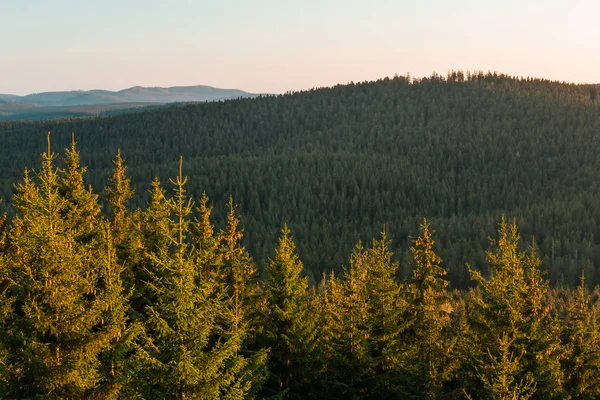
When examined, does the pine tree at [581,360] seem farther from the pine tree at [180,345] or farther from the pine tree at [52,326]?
the pine tree at [52,326]

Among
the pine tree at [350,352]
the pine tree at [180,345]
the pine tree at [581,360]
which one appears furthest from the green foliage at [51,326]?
the pine tree at [581,360]

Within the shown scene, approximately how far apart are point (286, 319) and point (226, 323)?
12.9 feet

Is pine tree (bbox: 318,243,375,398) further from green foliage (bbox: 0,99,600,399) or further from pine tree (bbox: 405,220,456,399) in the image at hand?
pine tree (bbox: 405,220,456,399)

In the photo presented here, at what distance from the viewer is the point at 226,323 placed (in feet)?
79.8

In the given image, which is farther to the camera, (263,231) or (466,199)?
(466,199)

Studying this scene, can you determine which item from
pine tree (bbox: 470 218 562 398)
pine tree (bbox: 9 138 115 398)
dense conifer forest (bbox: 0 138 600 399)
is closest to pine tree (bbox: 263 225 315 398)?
dense conifer forest (bbox: 0 138 600 399)

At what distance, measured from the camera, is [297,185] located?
170 meters

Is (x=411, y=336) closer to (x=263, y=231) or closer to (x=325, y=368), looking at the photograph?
(x=325, y=368)

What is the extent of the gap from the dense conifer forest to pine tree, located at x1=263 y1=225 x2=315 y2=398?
76 millimetres

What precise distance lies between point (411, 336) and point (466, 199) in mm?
149641

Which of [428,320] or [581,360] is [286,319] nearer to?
[428,320]

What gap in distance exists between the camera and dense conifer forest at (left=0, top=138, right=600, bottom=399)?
15039 mm

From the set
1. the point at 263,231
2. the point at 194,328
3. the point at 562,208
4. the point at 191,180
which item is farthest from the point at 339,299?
the point at 191,180

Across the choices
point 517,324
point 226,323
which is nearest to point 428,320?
point 517,324
